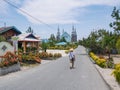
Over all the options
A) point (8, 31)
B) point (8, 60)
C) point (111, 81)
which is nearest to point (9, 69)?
point (8, 60)

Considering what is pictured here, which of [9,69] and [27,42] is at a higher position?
[27,42]

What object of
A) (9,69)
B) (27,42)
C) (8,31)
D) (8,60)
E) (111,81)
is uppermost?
(8,31)

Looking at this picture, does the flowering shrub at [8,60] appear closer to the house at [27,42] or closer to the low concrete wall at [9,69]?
the low concrete wall at [9,69]

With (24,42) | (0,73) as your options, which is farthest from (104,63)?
(24,42)

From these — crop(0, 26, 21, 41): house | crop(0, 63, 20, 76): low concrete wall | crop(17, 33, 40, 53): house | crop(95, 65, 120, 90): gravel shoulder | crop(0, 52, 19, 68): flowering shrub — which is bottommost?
crop(95, 65, 120, 90): gravel shoulder

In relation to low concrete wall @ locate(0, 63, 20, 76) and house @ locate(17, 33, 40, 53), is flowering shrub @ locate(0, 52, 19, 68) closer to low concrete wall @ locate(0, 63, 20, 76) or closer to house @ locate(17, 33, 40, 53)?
low concrete wall @ locate(0, 63, 20, 76)

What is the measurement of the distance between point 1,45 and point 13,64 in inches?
78.3

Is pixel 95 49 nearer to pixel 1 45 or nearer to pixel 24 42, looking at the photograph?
pixel 24 42

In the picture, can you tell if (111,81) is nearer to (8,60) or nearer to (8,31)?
(8,60)

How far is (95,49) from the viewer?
2303 inches

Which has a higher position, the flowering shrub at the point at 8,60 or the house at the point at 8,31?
the house at the point at 8,31

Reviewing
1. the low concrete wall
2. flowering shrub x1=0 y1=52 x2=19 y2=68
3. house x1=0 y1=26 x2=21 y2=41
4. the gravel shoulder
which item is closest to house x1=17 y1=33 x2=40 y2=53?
house x1=0 y1=26 x2=21 y2=41

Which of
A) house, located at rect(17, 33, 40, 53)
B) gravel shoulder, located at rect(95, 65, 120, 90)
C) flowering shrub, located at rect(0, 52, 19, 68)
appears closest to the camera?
gravel shoulder, located at rect(95, 65, 120, 90)

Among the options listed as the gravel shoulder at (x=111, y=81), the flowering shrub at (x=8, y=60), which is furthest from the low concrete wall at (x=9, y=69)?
the gravel shoulder at (x=111, y=81)
